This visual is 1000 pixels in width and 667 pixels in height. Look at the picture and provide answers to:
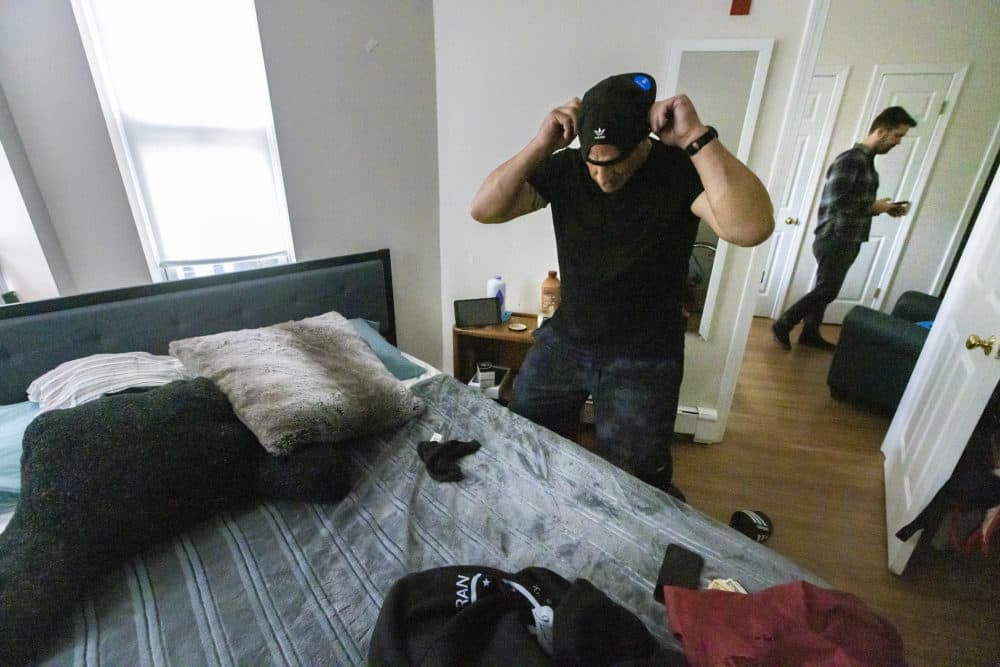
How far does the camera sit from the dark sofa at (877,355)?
7.70ft

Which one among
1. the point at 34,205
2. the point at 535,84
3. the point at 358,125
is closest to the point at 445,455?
the point at 34,205

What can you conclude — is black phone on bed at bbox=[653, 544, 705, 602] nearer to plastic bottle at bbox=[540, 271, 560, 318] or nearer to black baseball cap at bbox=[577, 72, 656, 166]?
black baseball cap at bbox=[577, 72, 656, 166]

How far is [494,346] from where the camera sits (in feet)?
8.48

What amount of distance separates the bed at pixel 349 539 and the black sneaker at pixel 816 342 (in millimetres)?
3278

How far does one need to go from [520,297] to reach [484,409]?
1.07m

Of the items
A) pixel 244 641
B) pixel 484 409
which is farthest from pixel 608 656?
pixel 484 409

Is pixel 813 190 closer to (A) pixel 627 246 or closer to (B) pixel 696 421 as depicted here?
(B) pixel 696 421

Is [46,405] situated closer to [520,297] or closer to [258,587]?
[258,587]

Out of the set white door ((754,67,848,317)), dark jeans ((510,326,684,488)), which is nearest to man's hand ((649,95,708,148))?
dark jeans ((510,326,684,488))

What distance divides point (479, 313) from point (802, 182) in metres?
3.35

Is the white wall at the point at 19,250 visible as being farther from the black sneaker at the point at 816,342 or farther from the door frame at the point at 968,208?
the door frame at the point at 968,208

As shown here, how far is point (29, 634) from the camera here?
2.47ft

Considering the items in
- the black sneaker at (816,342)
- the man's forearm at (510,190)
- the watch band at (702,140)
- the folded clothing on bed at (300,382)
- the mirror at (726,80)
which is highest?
the mirror at (726,80)

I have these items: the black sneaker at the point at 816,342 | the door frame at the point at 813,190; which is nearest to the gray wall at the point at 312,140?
the black sneaker at the point at 816,342
